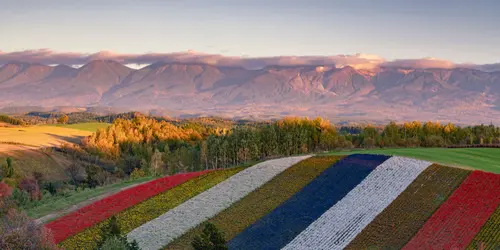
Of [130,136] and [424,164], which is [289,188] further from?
[130,136]

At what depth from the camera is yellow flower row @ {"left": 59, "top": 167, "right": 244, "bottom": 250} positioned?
141 ft

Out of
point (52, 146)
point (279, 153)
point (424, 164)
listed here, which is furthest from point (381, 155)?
point (52, 146)

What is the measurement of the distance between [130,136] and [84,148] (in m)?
11.8

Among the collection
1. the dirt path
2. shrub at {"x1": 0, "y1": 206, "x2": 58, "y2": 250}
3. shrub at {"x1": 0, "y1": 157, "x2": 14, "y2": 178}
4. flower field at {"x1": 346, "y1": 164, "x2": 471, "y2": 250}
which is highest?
shrub at {"x1": 0, "y1": 206, "x2": 58, "y2": 250}

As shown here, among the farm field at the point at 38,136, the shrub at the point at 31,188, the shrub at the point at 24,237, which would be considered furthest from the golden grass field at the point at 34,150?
the shrub at the point at 24,237

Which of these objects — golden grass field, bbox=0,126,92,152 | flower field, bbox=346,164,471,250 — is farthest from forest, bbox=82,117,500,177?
golden grass field, bbox=0,126,92,152

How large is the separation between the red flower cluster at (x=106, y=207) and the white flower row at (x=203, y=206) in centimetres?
466

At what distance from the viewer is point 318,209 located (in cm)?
4503

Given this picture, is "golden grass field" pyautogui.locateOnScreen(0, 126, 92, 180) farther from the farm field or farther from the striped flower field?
the striped flower field

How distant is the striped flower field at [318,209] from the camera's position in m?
38.8

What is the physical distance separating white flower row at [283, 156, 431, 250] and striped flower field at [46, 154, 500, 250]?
0.24 feet

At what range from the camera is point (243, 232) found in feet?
140

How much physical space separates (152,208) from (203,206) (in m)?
4.46

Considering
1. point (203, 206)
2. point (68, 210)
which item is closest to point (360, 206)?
point (203, 206)
